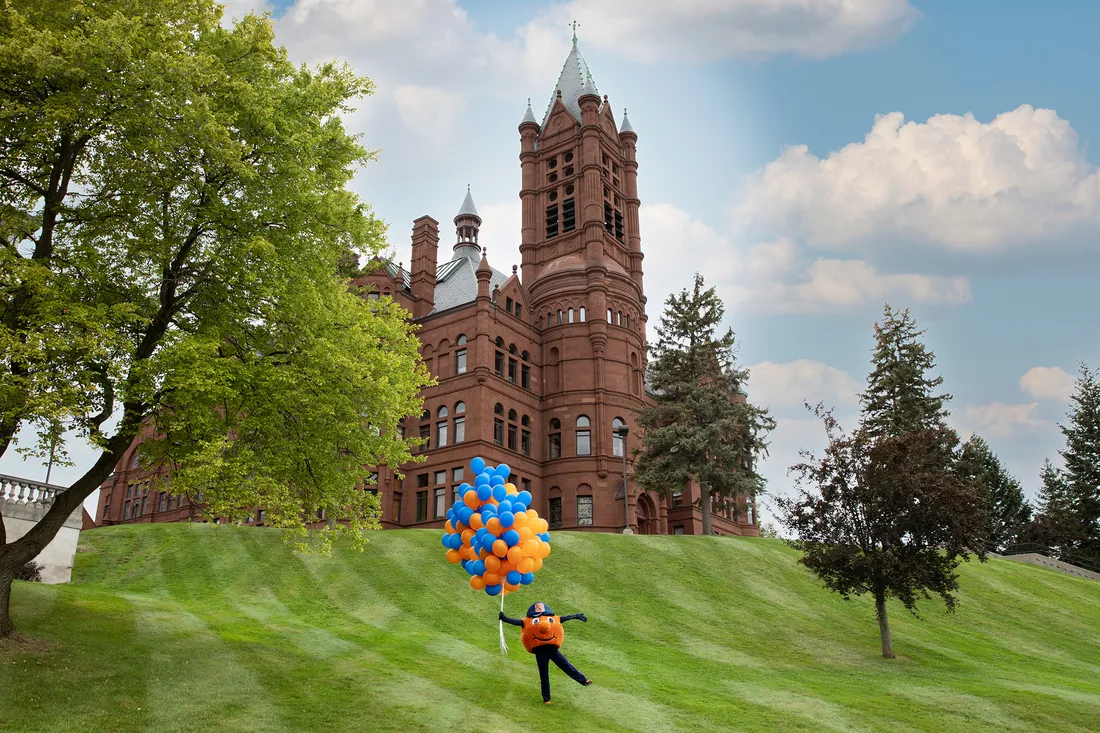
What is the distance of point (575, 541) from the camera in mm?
34344

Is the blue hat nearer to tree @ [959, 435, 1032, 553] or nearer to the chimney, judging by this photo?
the chimney

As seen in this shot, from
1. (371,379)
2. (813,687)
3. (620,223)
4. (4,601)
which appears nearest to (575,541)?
(813,687)

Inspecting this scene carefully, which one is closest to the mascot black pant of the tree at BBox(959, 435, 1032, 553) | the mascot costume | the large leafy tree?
the mascot costume

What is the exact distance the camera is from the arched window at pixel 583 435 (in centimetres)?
5025

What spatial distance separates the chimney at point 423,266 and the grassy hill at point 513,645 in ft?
69.8

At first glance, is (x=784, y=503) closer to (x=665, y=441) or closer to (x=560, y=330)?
(x=665, y=441)

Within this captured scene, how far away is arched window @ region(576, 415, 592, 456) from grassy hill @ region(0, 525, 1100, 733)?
14029 mm

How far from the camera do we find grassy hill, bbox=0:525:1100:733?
13.3m

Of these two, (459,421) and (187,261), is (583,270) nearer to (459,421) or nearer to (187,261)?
(459,421)

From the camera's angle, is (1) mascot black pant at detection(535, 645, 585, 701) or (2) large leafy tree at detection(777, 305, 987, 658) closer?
(1) mascot black pant at detection(535, 645, 585, 701)

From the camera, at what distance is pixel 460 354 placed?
49906mm

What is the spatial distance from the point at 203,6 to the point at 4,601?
479 inches

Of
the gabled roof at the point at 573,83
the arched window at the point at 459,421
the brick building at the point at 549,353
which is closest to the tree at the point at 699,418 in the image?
the brick building at the point at 549,353

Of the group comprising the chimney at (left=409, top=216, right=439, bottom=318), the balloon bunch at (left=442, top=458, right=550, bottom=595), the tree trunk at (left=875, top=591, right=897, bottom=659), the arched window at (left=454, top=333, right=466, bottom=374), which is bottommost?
the tree trunk at (left=875, top=591, right=897, bottom=659)
